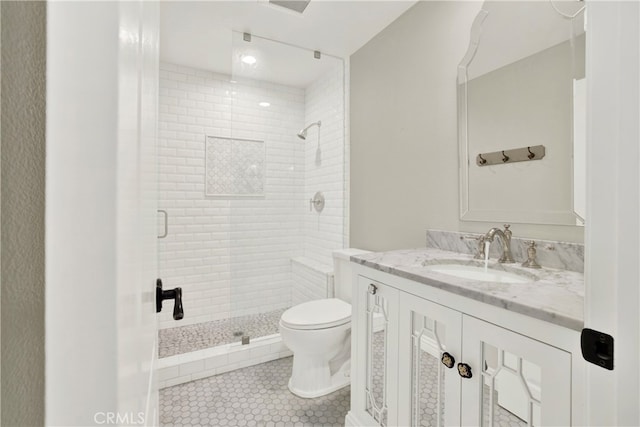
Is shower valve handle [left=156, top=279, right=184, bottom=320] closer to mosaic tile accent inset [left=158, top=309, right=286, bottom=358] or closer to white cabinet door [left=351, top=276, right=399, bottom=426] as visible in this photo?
white cabinet door [left=351, top=276, right=399, bottom=426]

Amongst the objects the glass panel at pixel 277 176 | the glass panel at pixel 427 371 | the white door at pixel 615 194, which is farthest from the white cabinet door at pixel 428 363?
the glass panel at pixel 277 176

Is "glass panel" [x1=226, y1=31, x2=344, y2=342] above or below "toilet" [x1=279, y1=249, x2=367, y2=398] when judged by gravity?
above

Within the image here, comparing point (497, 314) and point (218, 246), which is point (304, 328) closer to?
point (497, 314)

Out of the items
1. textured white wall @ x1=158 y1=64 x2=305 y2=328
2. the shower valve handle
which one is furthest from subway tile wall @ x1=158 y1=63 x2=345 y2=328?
the shower valve handle

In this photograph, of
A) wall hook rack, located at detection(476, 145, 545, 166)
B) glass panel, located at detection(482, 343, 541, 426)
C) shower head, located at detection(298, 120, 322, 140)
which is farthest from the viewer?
shower head, located at detection(298, 120, 322, 140)

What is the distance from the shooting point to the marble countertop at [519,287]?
0.76 m

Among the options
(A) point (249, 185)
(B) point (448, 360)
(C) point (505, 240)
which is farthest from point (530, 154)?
(A) point (249, 185)

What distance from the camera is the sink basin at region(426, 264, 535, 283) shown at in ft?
4.20

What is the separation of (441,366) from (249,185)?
2.16m

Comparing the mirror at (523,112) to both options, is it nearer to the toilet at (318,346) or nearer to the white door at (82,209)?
the toilet at (318,346)

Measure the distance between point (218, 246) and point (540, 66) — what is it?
9.00 feet

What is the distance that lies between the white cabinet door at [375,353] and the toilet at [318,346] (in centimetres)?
31

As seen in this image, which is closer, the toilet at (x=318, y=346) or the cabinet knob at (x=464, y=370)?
the cabinet knob at (x=464, y=370)

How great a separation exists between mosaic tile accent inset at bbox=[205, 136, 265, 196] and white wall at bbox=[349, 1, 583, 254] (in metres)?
0.86
